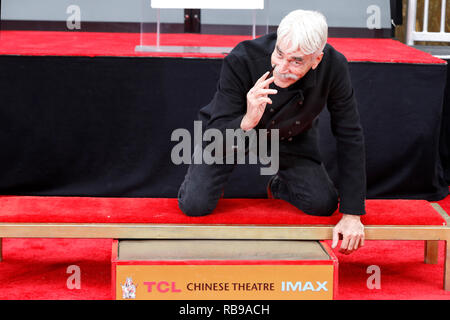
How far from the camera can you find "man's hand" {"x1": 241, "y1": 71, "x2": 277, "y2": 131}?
191 cm

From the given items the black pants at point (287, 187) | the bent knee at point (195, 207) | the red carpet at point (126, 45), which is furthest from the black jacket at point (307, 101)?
the red carpet at point (126, 45)

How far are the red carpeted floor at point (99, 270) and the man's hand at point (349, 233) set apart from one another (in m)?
0.16

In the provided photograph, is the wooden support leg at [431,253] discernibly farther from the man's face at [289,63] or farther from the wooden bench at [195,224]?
the man's face at [289,63]

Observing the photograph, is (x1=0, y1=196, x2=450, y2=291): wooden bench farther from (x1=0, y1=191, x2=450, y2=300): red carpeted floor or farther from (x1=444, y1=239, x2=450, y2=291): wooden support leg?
(x1=0, y1=191, x2=450, y2=300): red carpeted floor

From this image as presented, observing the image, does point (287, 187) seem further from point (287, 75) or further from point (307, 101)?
point (287, 75)

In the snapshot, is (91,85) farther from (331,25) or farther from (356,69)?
(331,25)

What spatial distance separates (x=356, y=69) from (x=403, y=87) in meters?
0.22

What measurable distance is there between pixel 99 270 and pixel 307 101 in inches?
34.3

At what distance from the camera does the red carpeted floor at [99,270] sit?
2.12 m

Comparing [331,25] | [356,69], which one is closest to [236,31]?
[331,25]

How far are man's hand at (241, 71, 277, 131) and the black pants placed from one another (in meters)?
0.30

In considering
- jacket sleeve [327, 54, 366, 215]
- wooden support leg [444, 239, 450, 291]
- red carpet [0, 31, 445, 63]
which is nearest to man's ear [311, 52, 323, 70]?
jacket sleeve [327, 54, 366, 215]

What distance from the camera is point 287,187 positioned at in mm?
2375

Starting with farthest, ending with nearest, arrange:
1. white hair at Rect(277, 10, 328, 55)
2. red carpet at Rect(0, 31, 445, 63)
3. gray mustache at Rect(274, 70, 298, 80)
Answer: red carpet at Rect(0, 31, 445, 63), gray mustache at Rect(274, 70, 298, 80), white hair at Rect(277, 10, 328, 55)
